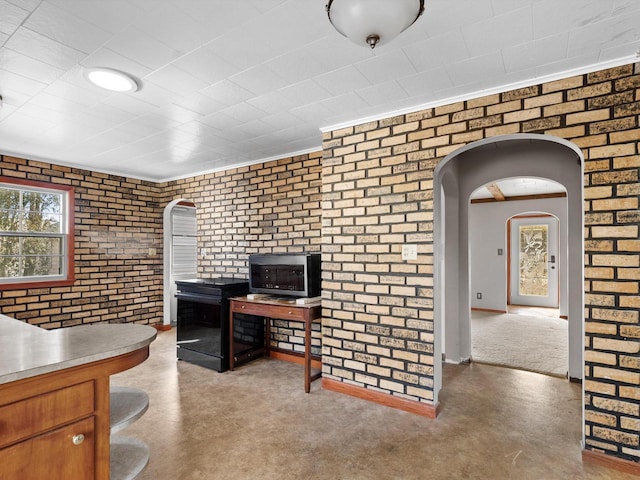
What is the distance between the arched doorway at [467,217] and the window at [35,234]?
464 cm

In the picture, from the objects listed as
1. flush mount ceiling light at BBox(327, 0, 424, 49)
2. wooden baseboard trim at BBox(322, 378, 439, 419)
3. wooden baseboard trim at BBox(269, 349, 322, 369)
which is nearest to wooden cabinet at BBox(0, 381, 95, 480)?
flush mount ceiling light at BBox(327, 0, 424, 49)

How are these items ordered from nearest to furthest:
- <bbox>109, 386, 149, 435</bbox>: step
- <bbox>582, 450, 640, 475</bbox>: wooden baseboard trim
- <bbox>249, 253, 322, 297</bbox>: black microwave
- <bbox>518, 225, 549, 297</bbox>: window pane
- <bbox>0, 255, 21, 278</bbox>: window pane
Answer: <bbox>109, 386, 149, 435</bbox>: step
<bbox>582, 450, 640, 475</bbox>: wooden baseboard trim
<bbox>249, 253, 322, 297</bbox>: black microwave
<bbox>0, 255, 21, 278</bbox>: window pane
<bbox>518, 225, 549, 297</bbox>: window pane

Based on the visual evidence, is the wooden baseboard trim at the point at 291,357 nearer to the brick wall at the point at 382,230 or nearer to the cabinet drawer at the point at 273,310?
the brick wall at the point at 382,230

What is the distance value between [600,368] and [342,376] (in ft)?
6.27

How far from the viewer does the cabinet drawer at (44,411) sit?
1.29 m

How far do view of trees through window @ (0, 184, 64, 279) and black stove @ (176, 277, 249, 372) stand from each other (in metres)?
1.87

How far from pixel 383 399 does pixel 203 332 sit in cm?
210

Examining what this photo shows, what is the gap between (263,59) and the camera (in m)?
2.09

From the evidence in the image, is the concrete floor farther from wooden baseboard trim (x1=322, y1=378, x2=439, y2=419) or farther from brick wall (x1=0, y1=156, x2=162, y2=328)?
brick wall (x1=0, y1=156, x2=162, y2=328)

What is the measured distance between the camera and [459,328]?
13.6 ft

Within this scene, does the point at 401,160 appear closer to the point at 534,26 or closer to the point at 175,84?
the point at 534,26

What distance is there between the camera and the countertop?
1332 mm

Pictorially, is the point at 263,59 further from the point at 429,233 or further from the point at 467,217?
the point at 467,217

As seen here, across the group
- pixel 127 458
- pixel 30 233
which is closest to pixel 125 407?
pixel 127 458
